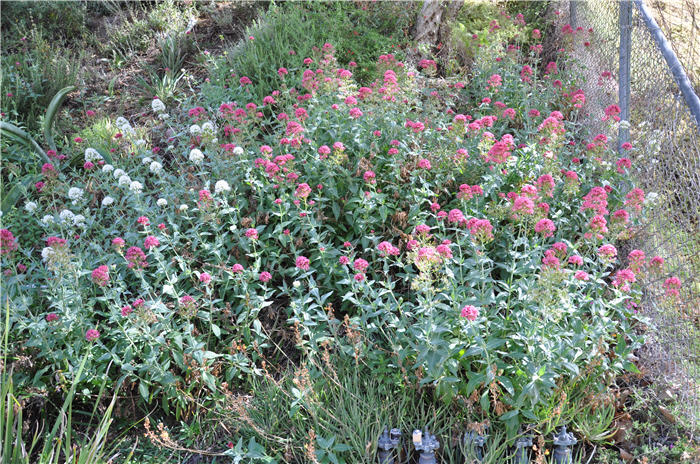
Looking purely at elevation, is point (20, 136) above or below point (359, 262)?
above

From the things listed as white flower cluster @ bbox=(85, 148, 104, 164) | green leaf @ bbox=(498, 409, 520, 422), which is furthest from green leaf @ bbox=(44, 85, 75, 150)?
green leaf @ bbox=(498, 409, 520, 422)

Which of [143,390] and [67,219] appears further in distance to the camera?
[67,219]

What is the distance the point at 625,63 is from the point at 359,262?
2819 millimetres

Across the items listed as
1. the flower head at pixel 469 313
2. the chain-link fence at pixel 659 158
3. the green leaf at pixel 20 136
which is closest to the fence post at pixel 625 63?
the chain-link fence at pixel 659 158

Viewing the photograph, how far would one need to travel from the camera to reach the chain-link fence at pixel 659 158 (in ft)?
9.78

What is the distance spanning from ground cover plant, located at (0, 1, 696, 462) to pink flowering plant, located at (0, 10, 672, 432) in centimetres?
2

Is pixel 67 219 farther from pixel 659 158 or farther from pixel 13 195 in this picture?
pixel 659 158

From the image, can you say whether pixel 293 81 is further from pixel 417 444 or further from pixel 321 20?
pixel 417 444

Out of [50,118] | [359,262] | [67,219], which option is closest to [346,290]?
[359,262]

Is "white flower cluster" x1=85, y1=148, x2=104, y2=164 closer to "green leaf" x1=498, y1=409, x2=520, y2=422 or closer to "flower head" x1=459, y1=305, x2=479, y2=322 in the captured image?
"flower head" x1=459, y1=305, x2=479, y2=322

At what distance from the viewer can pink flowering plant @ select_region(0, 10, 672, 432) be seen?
2725 mm

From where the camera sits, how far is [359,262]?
287 centimetres

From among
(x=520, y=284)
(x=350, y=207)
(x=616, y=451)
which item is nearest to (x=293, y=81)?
(x=350, y=207)

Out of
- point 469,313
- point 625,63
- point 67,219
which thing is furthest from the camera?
point 625,63
